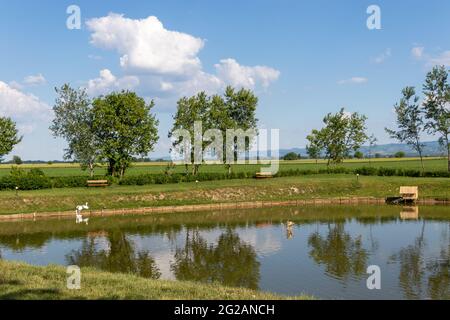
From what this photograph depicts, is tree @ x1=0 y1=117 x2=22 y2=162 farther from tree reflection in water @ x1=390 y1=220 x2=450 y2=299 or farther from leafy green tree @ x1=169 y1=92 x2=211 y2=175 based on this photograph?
tree reflection in water @ x1=390 y1=220 x2=450 y2=299

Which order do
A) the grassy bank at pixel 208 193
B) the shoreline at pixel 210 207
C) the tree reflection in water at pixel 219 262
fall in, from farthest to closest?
1. the grassy bank at pixel 208 193
2. the shoreline at pixel 210 207
3. the tree reflection in water at pixel 219 262

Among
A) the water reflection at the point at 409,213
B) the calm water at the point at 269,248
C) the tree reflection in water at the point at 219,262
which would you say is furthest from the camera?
the water reflection at the point at 409,213

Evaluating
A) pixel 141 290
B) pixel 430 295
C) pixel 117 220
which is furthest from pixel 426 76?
pixel 141 290

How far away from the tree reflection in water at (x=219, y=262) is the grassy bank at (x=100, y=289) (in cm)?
446

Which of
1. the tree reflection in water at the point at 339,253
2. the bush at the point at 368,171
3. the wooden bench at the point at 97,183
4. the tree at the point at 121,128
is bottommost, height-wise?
the tree reflection in water at the point at 339,253

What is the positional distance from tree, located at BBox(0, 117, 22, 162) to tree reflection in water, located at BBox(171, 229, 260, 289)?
1892 inches

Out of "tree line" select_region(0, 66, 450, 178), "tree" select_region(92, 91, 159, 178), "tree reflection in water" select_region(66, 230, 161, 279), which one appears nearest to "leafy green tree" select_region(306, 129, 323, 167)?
"tree line" select_region(0, 66, 450, 178)

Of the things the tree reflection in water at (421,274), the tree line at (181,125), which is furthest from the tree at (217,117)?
the tree reflection in water at (421,274)

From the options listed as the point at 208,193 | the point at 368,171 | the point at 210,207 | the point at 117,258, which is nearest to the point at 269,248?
the point at 117,258

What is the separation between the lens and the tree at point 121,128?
63.0 metres

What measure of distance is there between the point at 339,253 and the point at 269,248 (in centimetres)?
470

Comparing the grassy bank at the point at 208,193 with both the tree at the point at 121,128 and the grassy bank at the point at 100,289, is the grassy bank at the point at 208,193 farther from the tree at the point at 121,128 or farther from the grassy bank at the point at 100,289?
the grassy bank at the point at 100,289

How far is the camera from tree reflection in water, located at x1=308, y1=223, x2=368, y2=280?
2261 cm
